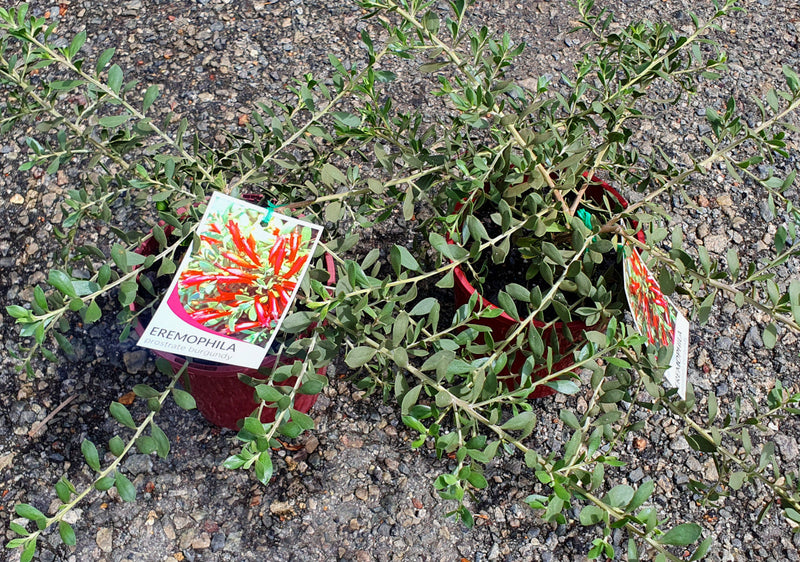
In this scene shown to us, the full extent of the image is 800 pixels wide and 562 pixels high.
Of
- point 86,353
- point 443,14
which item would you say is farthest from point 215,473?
point 443,14

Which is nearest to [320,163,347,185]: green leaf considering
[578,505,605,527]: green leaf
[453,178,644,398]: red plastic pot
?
[453,178,644,398]: red plastic pot

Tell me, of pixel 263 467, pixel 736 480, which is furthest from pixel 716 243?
pixel 263 467

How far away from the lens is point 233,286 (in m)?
1.20

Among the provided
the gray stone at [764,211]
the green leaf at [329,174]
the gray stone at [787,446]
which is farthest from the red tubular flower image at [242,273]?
the gray stone at [764,211]

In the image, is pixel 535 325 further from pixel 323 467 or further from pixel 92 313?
pixel 92 313

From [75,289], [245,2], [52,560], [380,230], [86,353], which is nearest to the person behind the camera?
[75,289]

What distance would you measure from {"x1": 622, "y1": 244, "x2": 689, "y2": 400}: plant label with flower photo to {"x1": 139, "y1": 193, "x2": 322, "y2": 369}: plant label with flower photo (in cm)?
57

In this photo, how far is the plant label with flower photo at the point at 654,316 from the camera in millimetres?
1229

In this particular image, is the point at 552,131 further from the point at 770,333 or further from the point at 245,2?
the point at 245,2

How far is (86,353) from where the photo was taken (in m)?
1.73

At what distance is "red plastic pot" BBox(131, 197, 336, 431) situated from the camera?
4.25ft

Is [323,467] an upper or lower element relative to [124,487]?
lower

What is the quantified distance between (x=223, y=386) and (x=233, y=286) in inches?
11.9

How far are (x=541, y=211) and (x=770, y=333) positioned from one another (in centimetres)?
45
